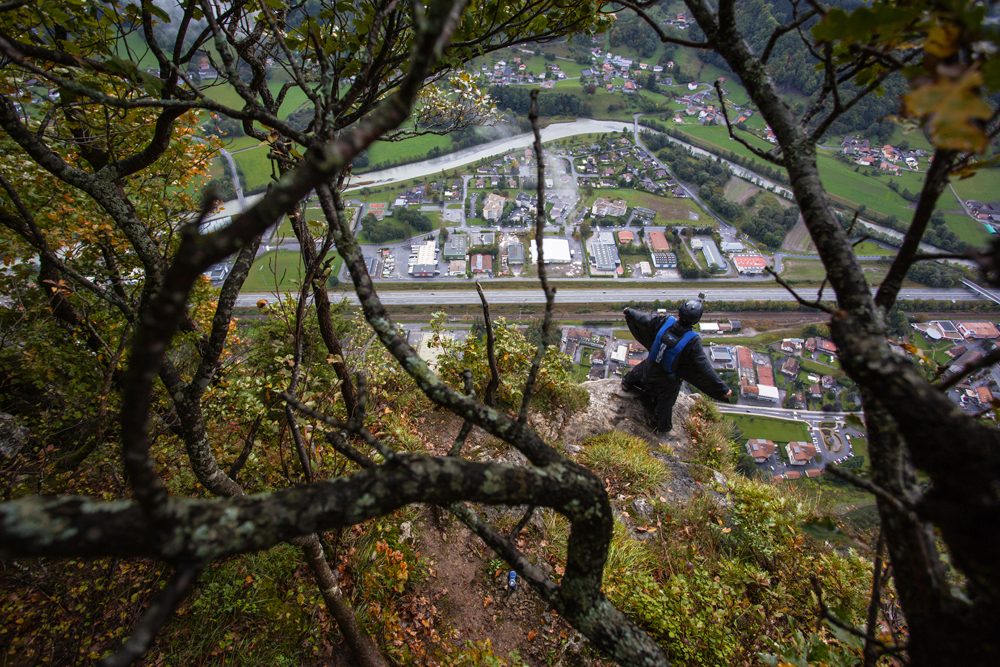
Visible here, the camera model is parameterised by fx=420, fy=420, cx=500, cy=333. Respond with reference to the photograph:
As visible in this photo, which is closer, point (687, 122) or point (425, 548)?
point (425, 548)

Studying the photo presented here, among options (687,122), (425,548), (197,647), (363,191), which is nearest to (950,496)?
(425,548)

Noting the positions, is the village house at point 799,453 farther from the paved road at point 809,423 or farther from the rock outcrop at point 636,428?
the rock outcrop at point 636,428

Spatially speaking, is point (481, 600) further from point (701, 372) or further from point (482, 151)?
point (482, 151)

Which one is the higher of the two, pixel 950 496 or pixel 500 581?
pixel 950 496

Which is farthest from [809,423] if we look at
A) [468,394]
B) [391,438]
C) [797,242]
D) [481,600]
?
[468,394]

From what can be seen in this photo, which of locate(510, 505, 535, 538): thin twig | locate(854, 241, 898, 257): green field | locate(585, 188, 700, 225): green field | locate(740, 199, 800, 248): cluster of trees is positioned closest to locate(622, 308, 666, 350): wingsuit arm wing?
locate(510, 505, 535, 538): thin twig

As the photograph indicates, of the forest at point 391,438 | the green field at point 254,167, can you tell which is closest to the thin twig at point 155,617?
the forest at point 391,438

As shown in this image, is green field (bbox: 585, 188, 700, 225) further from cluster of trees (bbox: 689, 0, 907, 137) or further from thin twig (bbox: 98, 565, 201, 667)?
thin twig (bbox: 98, 565, 201, 667)

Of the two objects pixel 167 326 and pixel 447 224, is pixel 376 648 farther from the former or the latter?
pixel 447 224
